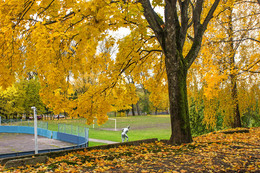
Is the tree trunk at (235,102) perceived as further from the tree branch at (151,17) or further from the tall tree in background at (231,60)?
the tree branch at (151,17)

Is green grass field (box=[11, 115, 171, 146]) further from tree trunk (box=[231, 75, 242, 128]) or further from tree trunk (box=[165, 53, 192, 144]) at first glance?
tree trunk (box=[165, 53, 192, 144])

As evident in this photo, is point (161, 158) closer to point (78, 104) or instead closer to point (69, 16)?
point (78, 104)

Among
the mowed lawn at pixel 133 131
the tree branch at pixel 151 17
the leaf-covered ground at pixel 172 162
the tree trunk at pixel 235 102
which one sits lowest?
the mowed lawn at pixel 133 131

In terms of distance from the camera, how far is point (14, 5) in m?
5.55

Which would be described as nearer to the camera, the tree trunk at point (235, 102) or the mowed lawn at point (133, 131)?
the tree trunk at point (235, 102)

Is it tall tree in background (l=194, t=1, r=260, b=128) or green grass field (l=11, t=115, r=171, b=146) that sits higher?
tall tree in background (l=194, t=1, r=260, b=128)

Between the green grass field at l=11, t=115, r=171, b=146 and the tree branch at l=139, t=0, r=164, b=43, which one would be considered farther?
the green grass field at l=11, t=115, r=171, b=146

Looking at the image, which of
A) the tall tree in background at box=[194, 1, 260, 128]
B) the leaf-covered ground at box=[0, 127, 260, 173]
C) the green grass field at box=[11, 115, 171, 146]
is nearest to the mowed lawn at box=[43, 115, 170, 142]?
the green grass field at box=[11, 115, 171, 146]

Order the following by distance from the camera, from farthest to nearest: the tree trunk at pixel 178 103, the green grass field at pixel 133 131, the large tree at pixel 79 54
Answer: the green grass field at pixel 133 131 → the tree trunk at pixel 178 103 → the large tree at pixel 79 54

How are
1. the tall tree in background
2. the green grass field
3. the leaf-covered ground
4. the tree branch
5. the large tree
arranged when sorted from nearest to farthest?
the leaf-covered ground < the large tree < the tree branch < the tall tree in background < the green grass field

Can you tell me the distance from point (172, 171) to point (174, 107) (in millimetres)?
3093

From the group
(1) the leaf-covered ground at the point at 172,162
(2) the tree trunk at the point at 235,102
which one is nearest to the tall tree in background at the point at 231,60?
(2) the tree trunk at the point at 235,102

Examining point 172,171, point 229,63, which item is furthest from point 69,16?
point 229,63

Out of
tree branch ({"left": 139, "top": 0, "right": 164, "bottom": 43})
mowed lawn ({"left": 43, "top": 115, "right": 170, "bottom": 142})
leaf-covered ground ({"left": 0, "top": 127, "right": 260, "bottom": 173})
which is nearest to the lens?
leaf-covered ground ({"left": 0, "top": 127, "right": 260, "bottom": 173})
